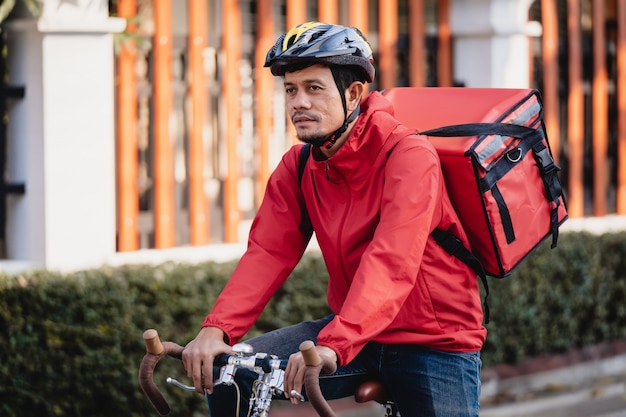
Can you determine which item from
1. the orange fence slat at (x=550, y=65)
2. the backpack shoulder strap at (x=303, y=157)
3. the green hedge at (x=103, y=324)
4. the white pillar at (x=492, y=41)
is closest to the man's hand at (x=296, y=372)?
the backpack shoulder strap at (x=303, y=157)

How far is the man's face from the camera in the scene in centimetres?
348

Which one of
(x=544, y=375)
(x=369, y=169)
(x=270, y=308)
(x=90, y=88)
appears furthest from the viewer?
(x=544, y=375)

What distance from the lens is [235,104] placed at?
7848 mm

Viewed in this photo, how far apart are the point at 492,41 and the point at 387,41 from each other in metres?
0.85

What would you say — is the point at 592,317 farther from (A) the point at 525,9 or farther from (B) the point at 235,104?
(B) the point at 235,104

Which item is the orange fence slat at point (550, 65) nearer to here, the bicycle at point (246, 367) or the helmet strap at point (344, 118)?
the helmet strap at point (344, 118)

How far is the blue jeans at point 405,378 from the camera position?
11.7 feet

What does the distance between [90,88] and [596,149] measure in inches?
206

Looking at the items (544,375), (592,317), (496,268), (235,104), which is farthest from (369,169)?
(592,317)

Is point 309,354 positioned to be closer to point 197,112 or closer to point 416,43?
point 197,112

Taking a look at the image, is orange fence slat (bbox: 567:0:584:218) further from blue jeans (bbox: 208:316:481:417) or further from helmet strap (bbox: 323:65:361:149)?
helmet strap (bbox: 323:65:361:149)

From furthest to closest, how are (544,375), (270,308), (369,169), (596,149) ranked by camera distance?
1. (596,149)
2. (544,375)
3. (270,308)
4. (369,169)

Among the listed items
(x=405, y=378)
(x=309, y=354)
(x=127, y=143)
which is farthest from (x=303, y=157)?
(x=127, y=143)

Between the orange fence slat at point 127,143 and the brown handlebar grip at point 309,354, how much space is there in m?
4.38
